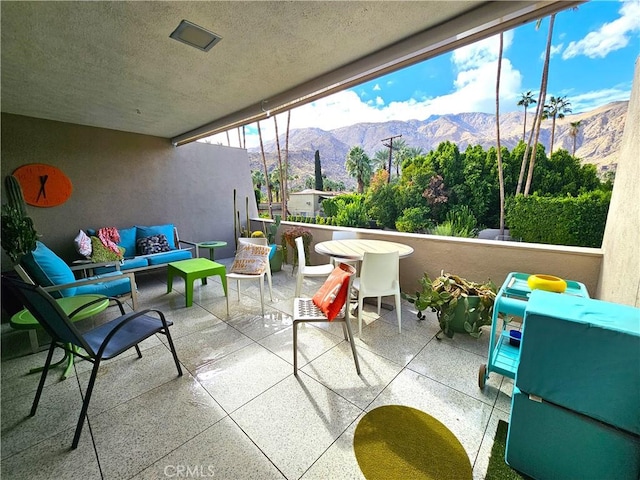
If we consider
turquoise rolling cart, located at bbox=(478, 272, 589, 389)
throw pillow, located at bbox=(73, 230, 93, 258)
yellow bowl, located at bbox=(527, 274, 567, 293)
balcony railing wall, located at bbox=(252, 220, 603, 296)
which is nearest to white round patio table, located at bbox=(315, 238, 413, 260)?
balcony railing wall, located at bbox=(252, 220, 603, 296)

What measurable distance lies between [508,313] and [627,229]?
42.9 inches

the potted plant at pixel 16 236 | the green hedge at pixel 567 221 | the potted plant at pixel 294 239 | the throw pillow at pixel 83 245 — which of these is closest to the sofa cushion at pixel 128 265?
the throw pillow at pixel 83 245

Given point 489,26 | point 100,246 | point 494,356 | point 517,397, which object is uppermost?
point 489,26

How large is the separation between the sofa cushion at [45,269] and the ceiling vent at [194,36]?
2.58 meters

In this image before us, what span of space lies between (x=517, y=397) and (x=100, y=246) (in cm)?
510

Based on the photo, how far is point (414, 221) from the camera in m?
12.9

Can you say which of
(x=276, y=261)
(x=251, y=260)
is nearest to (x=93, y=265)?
(x=251, y=260)

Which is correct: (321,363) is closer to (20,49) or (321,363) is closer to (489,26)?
(489,26)

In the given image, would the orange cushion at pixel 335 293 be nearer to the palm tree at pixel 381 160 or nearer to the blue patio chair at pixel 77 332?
the blue patio chair at pixel 77 332

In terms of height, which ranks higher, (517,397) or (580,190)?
(580,190)

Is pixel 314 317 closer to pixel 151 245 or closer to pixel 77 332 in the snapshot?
pixel 77 332

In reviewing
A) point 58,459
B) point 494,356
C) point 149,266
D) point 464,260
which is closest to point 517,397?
point 494,356

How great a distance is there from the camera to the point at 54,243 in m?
3.89

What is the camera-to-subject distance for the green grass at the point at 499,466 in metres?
1.25
